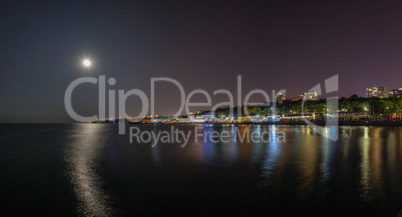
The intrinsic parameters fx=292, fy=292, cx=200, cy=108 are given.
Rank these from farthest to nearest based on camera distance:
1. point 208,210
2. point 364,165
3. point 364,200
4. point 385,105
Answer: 1. point 385,105
2. point 364,165
3. point 364,200
4. point 208,210

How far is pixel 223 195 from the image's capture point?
472 inches

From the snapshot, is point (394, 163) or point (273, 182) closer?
point (273, 182)

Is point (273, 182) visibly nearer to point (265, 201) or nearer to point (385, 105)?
point (265, 201)

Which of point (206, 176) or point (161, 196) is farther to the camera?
point (206, 176)

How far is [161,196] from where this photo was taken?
39.7ft

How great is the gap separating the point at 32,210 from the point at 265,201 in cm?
865

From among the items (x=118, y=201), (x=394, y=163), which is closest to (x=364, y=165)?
(x=394, y=163)

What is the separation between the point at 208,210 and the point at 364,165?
13.1 metres

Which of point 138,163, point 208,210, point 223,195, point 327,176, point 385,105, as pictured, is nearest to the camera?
point 208,210

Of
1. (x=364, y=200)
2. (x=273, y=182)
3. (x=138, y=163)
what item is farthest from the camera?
(x=138, y=163)

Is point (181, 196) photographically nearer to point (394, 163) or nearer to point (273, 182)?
point (273, 182)

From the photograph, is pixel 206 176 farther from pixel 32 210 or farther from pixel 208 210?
pixel 32 210

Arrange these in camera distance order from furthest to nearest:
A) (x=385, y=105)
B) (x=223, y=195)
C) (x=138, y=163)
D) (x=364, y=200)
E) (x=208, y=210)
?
(x=385, y=105) → (x=138, y=163) → (x=223, y=195) → (x=364, y=200) → (x=208, y=210)

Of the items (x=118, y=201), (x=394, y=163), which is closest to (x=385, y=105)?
(x=394, y=163)
